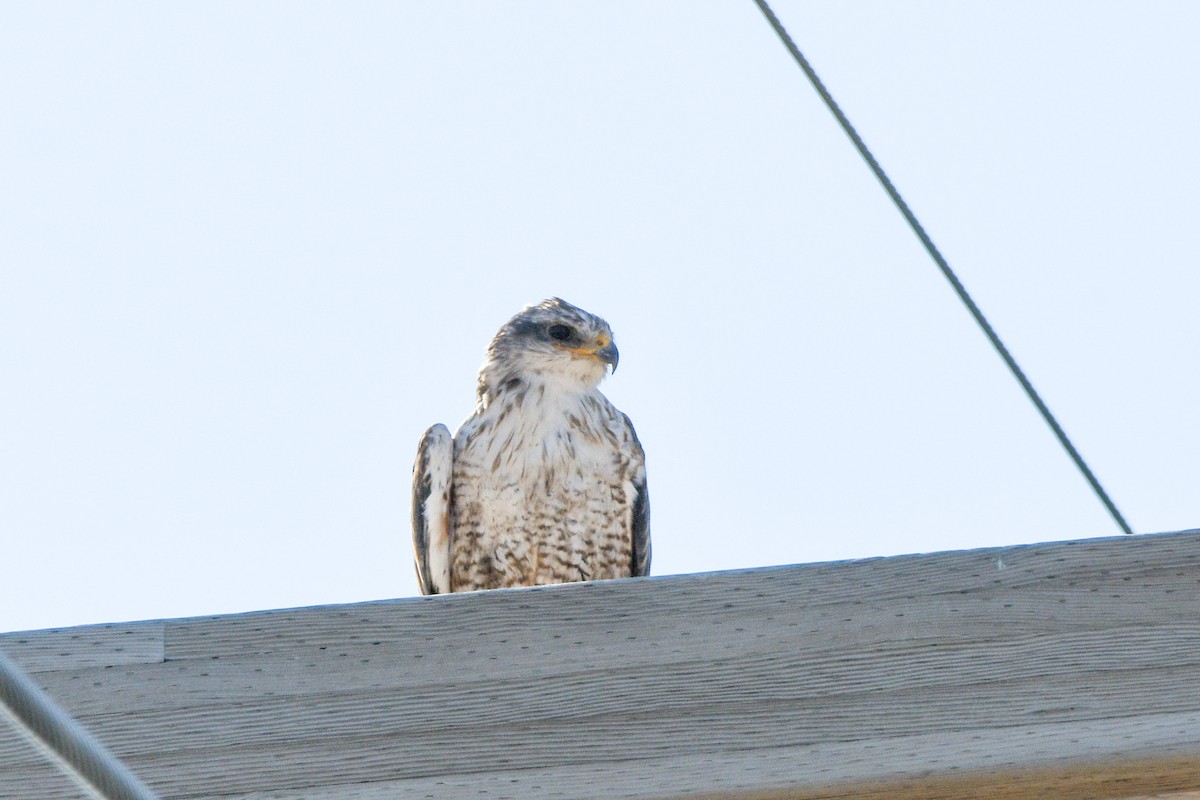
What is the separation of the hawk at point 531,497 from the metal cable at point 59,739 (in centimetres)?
405

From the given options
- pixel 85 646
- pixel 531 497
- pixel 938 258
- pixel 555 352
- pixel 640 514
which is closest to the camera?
pixel 85 646

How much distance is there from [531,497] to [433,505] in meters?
0.33

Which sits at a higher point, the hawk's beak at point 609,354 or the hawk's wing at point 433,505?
the hawk's beak at point 609,354

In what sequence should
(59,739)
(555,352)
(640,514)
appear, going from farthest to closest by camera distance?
(555,352)
(640,514)
(59,739)

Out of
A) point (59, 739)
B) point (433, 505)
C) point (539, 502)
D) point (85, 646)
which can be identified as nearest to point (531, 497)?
point (539, 502)

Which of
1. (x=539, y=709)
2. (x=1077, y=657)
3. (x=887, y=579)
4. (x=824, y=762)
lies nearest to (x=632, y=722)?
(x=539, y=709)

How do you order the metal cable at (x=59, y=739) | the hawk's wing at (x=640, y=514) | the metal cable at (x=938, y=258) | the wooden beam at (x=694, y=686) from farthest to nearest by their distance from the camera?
the hawk's wing at (x=640, y=514), the metal cable at (x=938, y=258), the wooden beam at (x=694, y=686), the metal cable at (x=59, y=739)

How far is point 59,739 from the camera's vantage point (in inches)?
40.6

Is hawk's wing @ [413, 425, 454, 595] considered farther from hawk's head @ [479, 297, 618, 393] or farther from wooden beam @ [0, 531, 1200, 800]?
wooden beam @ [0, 531, 1200, 800]

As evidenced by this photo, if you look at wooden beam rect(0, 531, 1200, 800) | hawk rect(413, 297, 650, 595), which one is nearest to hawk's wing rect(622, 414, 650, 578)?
hawk rect(413, 297, 650, 595)

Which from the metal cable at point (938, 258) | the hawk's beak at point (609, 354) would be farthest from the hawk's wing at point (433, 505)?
the metal cable at point (938, 258)

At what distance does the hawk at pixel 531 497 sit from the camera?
5.12 meters

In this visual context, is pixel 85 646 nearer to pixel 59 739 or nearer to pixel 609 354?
pixel 59 739

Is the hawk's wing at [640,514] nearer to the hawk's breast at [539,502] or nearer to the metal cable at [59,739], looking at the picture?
the hawk's breast at [539,502]
